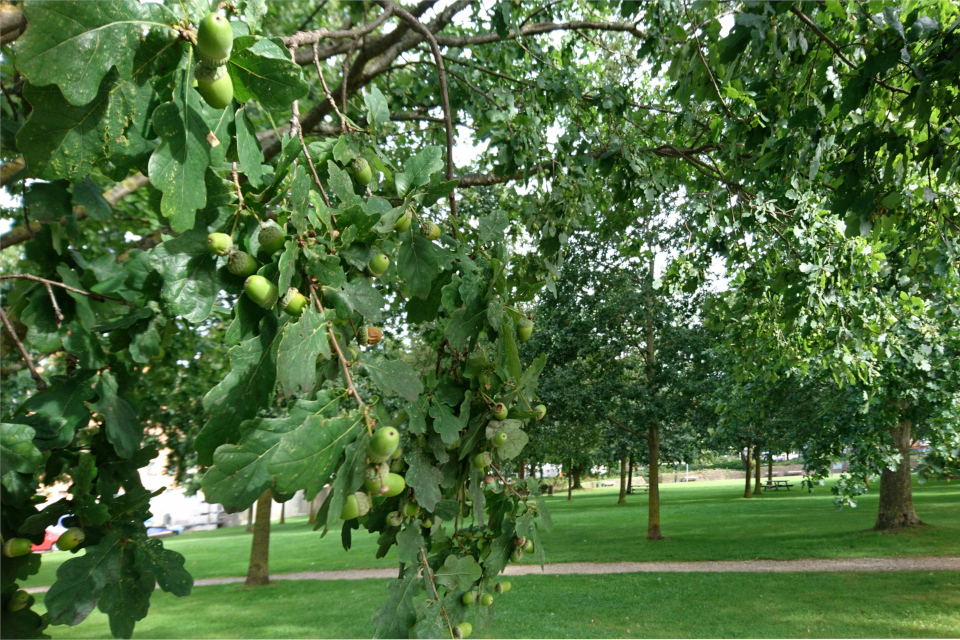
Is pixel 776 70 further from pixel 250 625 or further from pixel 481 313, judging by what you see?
pixel 250 625

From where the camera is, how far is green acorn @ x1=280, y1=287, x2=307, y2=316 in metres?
1.13

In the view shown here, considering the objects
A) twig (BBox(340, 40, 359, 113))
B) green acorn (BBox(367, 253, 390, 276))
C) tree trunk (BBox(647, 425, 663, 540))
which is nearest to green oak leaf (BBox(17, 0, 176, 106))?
green acorn (BBox(367, 253, 390, 276))

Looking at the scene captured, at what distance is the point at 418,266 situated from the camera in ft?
5.09

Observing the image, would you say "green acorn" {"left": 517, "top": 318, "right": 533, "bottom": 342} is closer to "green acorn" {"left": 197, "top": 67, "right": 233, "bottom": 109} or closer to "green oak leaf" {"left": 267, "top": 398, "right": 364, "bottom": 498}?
"green oak leaf" {"left": 267, "top": 398, "right": 364, "bottom": 498}

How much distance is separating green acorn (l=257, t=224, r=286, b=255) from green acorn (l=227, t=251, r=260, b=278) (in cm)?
4

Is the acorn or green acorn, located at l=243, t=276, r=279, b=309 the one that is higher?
green acorn, located at l=243, t=276, r=279, b=309

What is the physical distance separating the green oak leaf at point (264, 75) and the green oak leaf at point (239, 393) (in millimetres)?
431

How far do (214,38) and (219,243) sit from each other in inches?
14.6

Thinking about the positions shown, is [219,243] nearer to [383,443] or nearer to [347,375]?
[347,375]

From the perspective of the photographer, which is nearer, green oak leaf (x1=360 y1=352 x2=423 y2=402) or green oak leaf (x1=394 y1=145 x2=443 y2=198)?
green oak leaf (x1=360 y1=352 x2=423 y2=402)

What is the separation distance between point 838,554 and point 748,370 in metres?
8.54

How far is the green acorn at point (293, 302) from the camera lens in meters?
1.13

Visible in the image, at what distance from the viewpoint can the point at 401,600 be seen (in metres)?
1.60

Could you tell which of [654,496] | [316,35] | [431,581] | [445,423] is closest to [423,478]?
[445,423]
